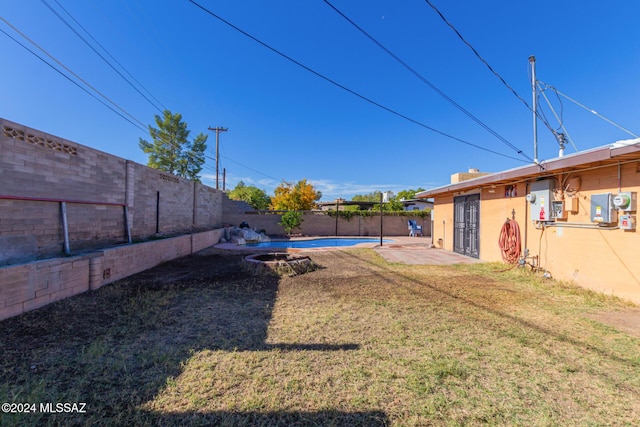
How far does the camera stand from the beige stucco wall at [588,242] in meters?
4.27

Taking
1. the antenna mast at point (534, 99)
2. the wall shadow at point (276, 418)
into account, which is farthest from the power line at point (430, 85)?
the wall shadow at point (276, 418)

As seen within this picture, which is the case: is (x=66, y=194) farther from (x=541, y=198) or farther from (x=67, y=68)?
(x=541, y=198)

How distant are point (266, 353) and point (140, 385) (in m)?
1.05

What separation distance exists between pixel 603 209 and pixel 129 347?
723 centimetres

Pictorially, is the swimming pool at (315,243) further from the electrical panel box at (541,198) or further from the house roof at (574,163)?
the electrical panel box at (541,198)

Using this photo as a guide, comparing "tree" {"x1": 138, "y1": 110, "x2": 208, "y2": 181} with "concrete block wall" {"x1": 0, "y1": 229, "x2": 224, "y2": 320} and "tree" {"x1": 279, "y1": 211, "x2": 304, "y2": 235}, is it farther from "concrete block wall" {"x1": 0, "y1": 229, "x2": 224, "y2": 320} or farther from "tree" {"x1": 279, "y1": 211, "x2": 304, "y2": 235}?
"concrete block wall" {"x1": 0, "y1": 229, "x2": 224, "y2": 320}

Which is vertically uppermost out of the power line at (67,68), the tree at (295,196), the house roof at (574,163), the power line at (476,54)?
the power line at (67,68)

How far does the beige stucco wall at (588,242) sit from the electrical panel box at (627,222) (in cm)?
11

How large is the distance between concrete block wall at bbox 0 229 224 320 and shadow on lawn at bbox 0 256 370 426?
21cm

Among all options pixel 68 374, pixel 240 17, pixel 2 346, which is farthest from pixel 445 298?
pixel 240 17

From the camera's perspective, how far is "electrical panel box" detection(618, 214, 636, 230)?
4.17m

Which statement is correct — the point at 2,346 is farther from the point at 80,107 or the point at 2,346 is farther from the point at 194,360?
the point at 80,107

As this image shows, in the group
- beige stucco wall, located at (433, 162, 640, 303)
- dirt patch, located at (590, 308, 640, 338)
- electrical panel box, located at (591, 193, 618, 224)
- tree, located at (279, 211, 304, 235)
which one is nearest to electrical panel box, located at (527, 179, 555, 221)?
beige stucco wall, located at (433, 162, 640, 303)

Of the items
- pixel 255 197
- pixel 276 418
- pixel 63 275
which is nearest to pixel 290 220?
pixel 63 275
